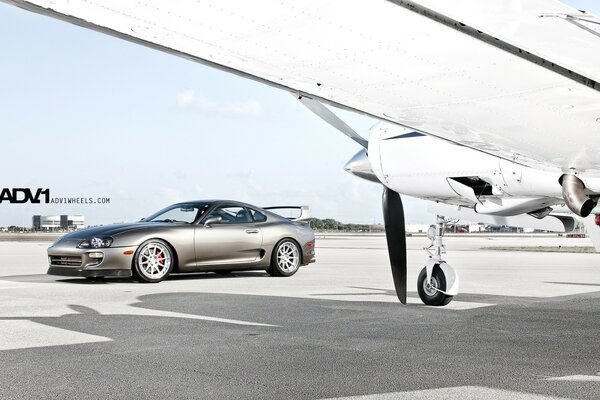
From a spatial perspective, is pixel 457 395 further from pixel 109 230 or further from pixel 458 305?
pixel 109 230

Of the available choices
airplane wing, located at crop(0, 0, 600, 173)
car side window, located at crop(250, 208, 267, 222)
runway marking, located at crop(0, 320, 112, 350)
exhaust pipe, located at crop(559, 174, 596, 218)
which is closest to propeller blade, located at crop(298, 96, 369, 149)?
airplane wing, located at crop(0, 0, 600, 173)

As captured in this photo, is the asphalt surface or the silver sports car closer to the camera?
the asphalt surface

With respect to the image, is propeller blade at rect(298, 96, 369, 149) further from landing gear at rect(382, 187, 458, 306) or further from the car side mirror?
the car side mirror

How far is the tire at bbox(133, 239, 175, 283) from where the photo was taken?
37.4ft

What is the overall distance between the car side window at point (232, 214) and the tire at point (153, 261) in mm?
1072

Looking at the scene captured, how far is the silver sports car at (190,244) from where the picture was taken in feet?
36.9

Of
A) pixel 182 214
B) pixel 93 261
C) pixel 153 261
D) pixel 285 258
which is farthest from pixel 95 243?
pixel 285 258

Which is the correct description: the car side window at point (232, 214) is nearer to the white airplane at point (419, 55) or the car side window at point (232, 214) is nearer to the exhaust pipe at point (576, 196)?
the white airplane at point (419, 55)

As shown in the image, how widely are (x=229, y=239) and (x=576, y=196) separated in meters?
7.19

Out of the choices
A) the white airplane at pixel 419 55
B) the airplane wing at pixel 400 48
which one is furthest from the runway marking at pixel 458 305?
the airplane wing at pixel 400 48

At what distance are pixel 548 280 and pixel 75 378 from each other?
987cm

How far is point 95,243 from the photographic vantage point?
36.8 ft

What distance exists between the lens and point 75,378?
14.8ft

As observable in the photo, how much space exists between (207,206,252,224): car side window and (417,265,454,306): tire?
4577 mm
